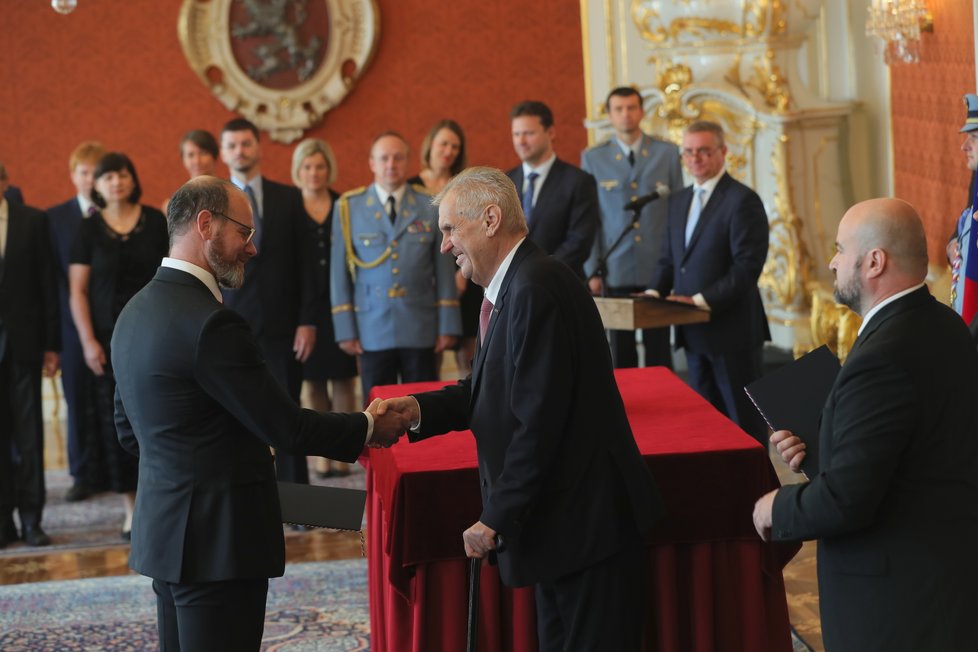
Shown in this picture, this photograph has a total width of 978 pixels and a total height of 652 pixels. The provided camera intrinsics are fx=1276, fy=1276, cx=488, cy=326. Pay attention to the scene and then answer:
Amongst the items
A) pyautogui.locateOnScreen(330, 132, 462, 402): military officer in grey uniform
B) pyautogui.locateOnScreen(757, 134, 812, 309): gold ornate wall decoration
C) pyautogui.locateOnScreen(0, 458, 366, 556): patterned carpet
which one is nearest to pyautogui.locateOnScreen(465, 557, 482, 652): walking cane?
pyautogui.locateOnScreen(330, 132, 462, 402): military officer in grey uniform

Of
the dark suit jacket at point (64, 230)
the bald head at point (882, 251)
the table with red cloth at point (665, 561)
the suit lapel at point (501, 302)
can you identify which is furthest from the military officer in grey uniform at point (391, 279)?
the bald head at point (882, 251)

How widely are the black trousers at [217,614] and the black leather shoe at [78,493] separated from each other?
385cm

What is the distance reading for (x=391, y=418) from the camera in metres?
2.91

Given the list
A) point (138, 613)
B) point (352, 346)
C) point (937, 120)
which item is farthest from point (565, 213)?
point (138, 613)

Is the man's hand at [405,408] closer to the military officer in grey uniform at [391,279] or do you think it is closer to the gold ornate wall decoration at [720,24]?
the military officer in grey uniform at [391,279]

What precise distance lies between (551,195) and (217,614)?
11.0ft

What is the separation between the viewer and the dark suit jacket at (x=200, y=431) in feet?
8.05

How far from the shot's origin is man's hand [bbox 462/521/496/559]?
2570mm

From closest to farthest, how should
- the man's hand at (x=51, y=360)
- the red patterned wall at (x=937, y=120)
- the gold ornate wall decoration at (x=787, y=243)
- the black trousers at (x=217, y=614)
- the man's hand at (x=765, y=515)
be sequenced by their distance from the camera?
the man's hand at (x=765, y=515), the black trousers at (x=217, y=614), the man's hand at (x=51, y=360), the red patterned wall at (x=937, y=120), the gold ornate wall decoration at (x=787, y=243)

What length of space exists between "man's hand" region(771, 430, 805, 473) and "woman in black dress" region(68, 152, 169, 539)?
10.4ft

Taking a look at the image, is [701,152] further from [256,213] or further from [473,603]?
[473,603]

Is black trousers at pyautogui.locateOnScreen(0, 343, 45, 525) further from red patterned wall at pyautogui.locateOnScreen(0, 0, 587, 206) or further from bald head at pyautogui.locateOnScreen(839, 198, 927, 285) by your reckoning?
bald head at pyautogui.locateOnScreen(839, 198, 927, 285)

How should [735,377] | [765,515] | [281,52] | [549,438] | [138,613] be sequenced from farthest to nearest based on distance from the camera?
1. [281,52]
2. [735,377]
3. [138,613]
4. [549,438]
5. [765,515]

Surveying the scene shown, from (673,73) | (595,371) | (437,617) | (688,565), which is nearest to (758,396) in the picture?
(595,371)
